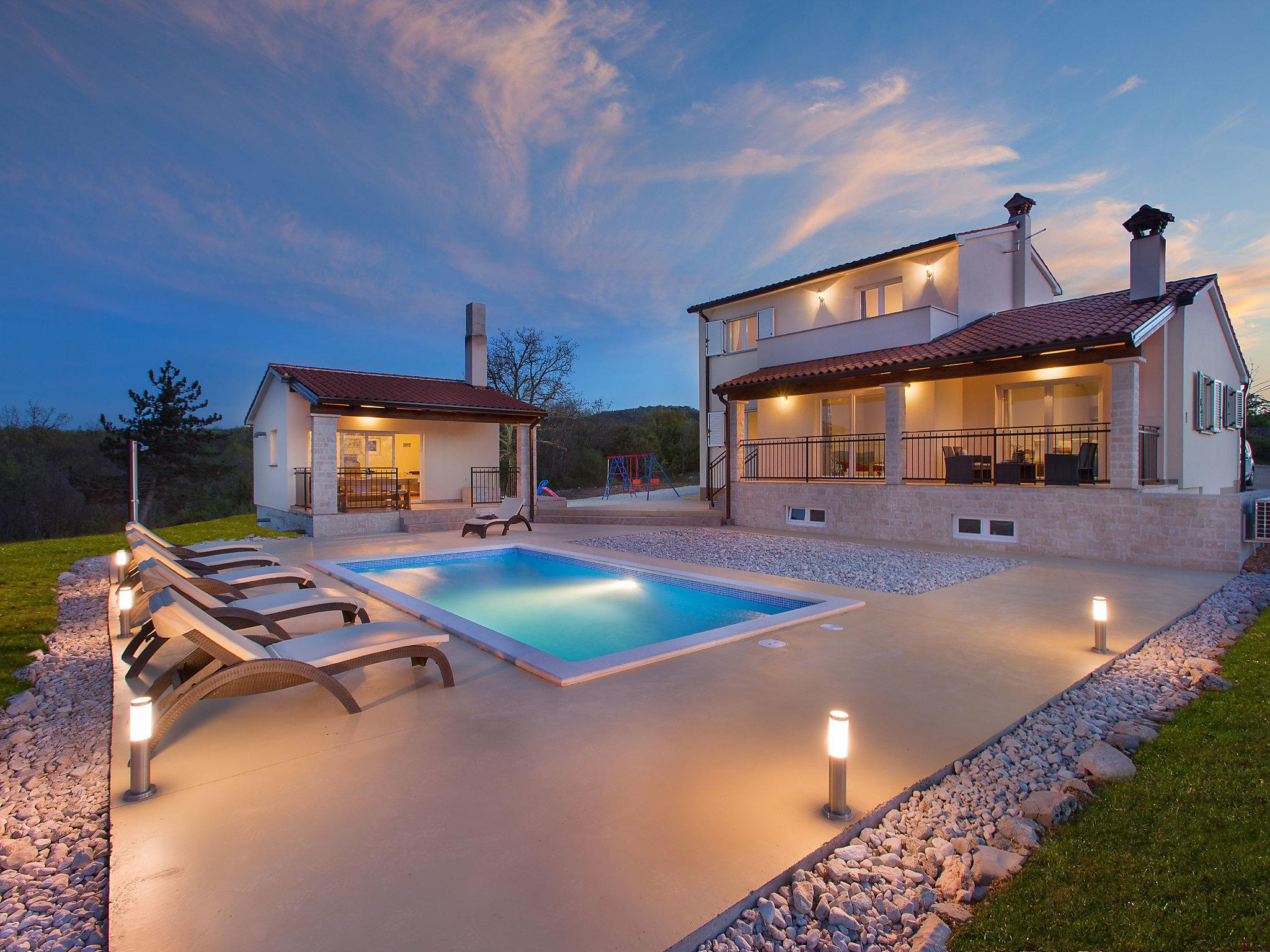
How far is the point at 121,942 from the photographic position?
80.0 inches

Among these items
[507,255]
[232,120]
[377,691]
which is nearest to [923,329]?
[377,691]

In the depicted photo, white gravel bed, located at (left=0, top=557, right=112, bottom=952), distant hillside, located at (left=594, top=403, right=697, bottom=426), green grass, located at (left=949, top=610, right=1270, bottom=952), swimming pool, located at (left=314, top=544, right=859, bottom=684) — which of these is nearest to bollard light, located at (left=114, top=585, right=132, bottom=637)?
white gravel bed, located at (left=0, top=557, right=112, bottom=952)

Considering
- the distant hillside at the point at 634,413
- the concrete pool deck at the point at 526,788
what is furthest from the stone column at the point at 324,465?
the distant hillside at the point at 634,413

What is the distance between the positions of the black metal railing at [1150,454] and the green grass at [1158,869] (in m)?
10.5

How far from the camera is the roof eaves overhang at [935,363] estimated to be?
34.9ft

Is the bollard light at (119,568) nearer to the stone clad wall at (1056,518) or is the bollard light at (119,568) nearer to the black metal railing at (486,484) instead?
the black metal railing at (486,484)

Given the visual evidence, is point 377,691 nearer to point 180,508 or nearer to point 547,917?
point 547,917

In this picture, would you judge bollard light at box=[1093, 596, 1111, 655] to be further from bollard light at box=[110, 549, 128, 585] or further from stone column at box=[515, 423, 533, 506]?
stone column at box=[515, 423, 533, 506]

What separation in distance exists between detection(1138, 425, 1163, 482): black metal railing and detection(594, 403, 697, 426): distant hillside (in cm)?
3041

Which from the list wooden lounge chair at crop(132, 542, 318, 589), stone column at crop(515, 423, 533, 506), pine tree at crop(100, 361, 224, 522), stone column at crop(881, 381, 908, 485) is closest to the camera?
wooden lounge chair at crop(132, 542, 318, 589)

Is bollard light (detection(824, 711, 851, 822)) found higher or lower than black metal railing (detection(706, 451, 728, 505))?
lower

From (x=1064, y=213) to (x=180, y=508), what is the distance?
1712 inches

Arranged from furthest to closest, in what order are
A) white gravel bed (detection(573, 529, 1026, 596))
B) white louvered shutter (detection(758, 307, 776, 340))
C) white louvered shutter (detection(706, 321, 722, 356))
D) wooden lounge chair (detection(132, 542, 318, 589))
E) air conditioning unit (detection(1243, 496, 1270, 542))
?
1. white louvered shutter (detection(706, 321, 722, 356))
2. white louvered shutter (detection(758, 307, 776, 340))
3. air conditioning unit (detection(1243, 496, 1270, 542))
4. white gravel bed (detection(573, 529, 1026, 596))
5. wooden lounge chair (detection(132, 542, 318, 589))

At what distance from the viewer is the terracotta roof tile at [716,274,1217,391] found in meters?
11.2
